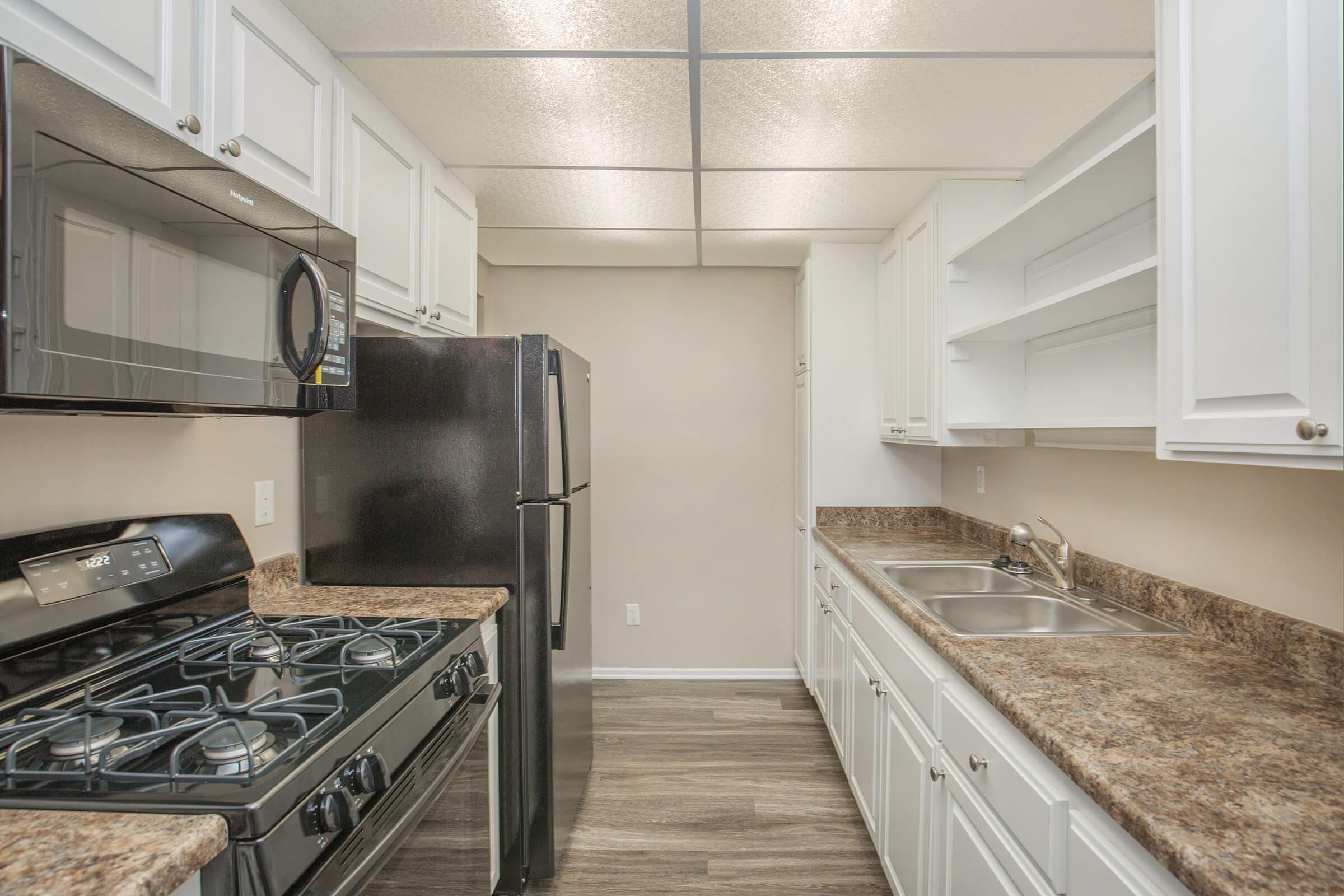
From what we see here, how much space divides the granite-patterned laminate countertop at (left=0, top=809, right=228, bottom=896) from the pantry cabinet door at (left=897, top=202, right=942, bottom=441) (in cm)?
225

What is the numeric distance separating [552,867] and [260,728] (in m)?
1.34

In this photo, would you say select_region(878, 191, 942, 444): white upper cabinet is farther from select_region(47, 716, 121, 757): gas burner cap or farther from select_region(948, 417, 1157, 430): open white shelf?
select_region(47, 716, 121, 757): gas burner cap

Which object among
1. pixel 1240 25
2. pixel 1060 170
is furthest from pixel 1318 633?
pixel 1060 170

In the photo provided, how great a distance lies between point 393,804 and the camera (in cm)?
101

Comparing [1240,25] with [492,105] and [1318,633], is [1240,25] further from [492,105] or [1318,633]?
[492,105]

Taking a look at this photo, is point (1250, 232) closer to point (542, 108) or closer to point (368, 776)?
point (368, 776)

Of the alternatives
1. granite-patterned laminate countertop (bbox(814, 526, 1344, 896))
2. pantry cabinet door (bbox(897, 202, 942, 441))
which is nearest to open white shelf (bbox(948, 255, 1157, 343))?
pantry cabinet door (bbox(897, 202, 942, 441))

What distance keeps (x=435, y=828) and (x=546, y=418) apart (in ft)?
3.44

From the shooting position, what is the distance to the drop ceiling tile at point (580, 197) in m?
2.20

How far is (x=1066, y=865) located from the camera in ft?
2.97

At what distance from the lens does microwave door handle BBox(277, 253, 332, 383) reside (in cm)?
112

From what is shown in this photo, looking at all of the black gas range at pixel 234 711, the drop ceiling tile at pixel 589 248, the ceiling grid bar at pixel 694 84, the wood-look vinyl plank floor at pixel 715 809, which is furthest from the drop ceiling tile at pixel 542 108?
the wood-look vinyl plank floor at pixel 715 809

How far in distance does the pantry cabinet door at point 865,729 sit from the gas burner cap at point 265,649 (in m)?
1.50

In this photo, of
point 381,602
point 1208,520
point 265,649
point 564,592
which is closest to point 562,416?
point 564,592
